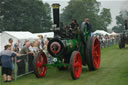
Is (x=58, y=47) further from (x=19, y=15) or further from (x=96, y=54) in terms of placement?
(x=19, y=15)

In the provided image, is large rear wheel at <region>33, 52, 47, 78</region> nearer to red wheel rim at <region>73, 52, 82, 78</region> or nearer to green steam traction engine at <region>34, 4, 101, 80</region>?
green steam traction engine at <region>34, 4, 101, 80</region>

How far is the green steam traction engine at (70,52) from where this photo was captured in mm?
7020

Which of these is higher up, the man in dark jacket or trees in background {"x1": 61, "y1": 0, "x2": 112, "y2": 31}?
trees in background {"x1": 61, "y1": 0, "x2": 112, "y2": 31}

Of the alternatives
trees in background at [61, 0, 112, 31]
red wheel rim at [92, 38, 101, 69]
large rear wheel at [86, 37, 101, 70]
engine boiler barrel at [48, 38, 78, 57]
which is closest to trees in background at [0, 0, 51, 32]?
trees in background at [61, 0, 112, 31]

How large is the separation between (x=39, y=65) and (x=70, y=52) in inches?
48.4

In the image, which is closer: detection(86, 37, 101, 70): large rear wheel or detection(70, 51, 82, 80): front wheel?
detection(70, 51, 82, 80): front wheel

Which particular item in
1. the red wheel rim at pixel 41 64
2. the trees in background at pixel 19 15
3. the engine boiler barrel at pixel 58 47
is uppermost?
the trees in background at pixel 19 15

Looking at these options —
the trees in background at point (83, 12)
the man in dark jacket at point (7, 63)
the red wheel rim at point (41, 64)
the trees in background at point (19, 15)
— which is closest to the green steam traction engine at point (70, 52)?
the red wheel rim at point (41, 64)

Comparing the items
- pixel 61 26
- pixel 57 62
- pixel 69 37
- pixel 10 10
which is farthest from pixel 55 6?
pixel 10 10

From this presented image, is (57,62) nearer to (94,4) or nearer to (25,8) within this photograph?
(25,8)

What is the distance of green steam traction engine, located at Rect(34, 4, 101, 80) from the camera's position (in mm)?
7020

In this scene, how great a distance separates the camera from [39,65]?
7297 mm

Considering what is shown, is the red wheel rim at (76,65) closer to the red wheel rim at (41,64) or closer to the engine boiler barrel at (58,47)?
the engine boiler barrel at (58,47)

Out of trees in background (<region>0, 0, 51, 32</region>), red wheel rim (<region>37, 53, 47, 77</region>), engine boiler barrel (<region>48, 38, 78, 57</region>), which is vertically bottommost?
red wheel rim (<region>37, 53, 47, 77</region>)
